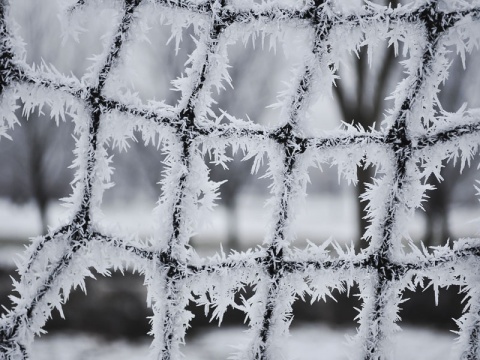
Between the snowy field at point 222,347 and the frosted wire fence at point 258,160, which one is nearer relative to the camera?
the frosted wire fence at point 258,160

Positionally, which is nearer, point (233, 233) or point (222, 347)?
point (222, 347)

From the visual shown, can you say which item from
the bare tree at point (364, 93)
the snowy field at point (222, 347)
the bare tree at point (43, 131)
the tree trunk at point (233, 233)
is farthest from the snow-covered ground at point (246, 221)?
the bare tree at point (364, 93)

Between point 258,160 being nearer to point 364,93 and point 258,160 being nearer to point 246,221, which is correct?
point 364,93

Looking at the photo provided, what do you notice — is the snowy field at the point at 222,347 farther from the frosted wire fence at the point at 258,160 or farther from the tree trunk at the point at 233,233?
the tree trunk at the point at 233,233

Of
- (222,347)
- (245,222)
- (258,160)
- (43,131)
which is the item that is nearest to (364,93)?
(222,347)

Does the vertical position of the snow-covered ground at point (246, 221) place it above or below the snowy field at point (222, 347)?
above

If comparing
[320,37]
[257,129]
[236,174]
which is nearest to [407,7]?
[320,37]
